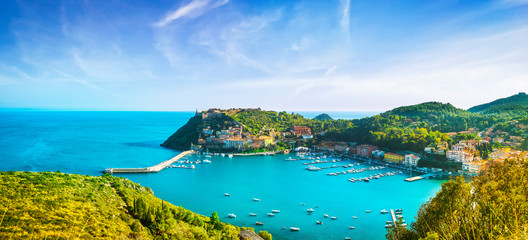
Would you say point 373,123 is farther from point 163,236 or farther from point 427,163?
point 163,236

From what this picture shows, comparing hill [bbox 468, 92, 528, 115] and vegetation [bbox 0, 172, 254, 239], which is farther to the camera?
hill [bbox 468, 92, 528, 115]

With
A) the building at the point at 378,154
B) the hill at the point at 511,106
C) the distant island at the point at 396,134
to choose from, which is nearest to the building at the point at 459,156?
the distant island at the point at 396,134

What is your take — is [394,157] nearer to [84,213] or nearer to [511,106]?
[511,106]

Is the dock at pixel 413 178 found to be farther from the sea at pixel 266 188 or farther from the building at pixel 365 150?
the building at pixel 365 150

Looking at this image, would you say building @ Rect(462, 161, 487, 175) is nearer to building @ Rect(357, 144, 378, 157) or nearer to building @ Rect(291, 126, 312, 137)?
building @ Rect(357, 144, 378, 157)

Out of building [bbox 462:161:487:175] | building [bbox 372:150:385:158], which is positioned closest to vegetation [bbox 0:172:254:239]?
building [bbox 462:161:487:175]

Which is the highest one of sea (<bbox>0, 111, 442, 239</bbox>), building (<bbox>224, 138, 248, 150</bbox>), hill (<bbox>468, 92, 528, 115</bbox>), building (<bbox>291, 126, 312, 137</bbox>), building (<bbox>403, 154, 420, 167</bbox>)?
hill (<bbox>468, 92, 528, 115</bbox>)

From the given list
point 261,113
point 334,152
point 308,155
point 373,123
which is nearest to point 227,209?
point 308,155
